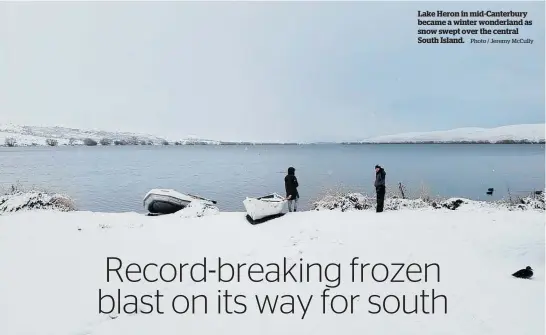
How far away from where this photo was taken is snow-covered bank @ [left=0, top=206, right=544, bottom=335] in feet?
17.0

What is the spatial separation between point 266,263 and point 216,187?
25100mm

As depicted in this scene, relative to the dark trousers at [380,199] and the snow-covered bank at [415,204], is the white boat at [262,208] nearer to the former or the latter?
the snow-covered bank at [415,204]

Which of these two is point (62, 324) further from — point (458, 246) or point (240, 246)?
point (458, 246)

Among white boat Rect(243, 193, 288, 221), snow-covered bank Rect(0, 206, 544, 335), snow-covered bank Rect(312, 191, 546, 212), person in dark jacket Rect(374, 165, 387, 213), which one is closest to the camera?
snow-covered bank Rect(0, 206, 544, 335)

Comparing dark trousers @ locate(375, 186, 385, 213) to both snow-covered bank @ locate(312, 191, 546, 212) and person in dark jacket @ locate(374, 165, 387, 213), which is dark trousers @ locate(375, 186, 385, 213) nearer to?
person in dark jacket @ locate(374, 165, 387, 213)

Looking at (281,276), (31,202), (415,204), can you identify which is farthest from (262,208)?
(31,202)

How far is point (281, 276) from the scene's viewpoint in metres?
6.79

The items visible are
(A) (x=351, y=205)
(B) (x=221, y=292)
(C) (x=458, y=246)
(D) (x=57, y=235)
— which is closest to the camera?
(B) (x=221, y=292)

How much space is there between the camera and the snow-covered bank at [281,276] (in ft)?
17.0

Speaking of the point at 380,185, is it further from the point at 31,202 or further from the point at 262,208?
the point at 31,202

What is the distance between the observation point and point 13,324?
5062 mm

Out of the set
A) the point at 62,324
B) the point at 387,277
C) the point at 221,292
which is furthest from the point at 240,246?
the point at 62,324

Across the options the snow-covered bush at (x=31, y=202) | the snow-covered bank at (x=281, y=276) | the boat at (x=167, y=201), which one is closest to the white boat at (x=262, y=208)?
the snow-covered bank at (x=281, y=276)

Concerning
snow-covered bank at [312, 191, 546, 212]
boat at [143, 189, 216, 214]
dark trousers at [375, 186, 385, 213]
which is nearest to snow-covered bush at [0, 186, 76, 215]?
boat at [143, 189, 216, 214]
